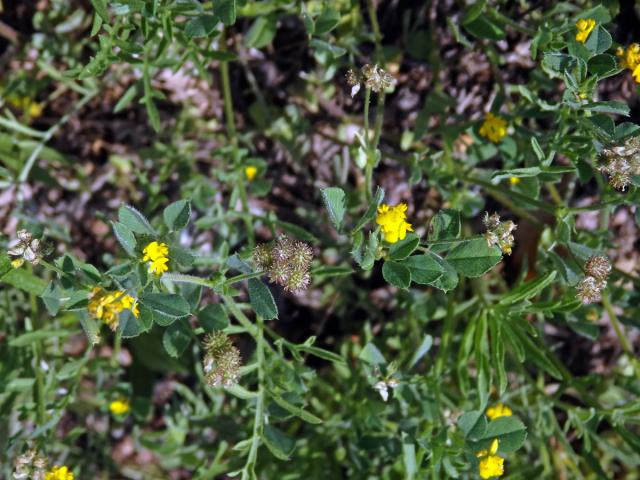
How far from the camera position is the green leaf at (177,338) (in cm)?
222

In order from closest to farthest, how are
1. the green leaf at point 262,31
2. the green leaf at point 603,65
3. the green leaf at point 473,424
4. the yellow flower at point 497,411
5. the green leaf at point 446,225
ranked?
1. the green leaf at point 446,225
2. the green leaf at point 603,65
3. the green leaf at point 473,424
4. the yellow flower at point 497,411
5. the green leaf at point 262,31

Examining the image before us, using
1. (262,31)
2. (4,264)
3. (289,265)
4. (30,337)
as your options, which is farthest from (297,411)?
(262,31)

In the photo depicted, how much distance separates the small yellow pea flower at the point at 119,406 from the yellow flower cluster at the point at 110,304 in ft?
4.49

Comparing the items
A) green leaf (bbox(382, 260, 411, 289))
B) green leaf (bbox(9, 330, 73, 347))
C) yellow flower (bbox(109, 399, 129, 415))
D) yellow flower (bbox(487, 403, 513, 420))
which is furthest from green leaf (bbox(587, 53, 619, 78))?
yellow flower (bbox(109, 399, 129, 415))

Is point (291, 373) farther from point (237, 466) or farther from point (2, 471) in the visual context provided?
point (2, 471)

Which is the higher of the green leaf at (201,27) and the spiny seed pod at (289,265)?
the green leaf at (201,27)

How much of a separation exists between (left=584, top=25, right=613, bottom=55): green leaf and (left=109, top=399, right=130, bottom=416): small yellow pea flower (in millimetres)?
2520

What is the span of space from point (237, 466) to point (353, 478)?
533mm

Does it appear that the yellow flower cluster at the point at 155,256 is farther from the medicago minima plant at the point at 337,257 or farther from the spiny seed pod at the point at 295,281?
the spiny seed pod at the point at 295,281

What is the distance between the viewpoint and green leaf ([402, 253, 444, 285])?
191 cm

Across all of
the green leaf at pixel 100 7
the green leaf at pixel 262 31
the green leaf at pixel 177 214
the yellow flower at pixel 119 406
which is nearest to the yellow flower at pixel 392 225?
the green leaf at pixel 177 214

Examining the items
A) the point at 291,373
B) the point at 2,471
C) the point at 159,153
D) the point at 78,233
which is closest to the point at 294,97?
the point at 159,153

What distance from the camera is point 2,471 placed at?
3107 millimetres

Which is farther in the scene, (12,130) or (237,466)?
(12,130)
